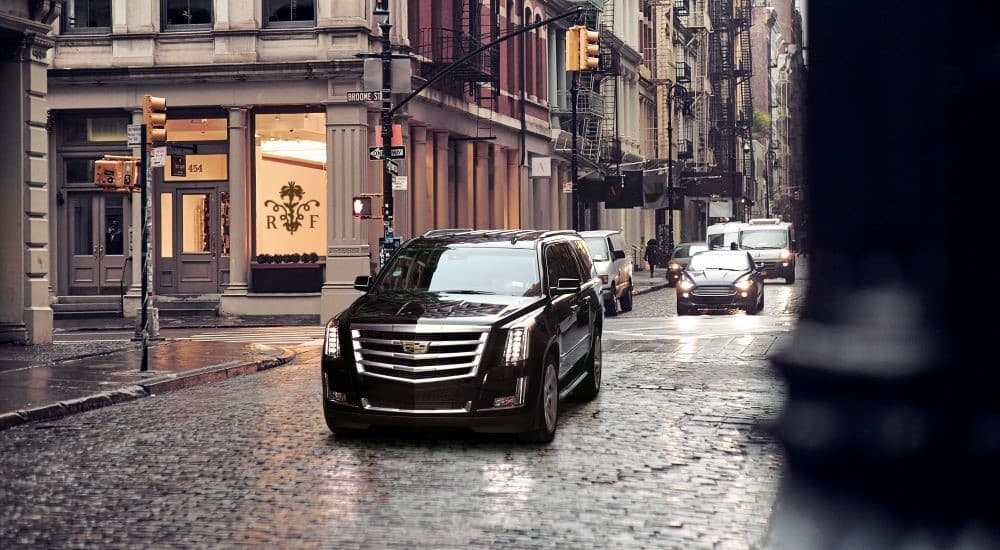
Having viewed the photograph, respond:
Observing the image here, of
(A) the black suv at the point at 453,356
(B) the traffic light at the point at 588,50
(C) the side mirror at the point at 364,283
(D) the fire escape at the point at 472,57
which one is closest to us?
(A) the black suv at the point at 453,356

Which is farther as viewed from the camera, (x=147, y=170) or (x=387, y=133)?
(x=387, y=133)

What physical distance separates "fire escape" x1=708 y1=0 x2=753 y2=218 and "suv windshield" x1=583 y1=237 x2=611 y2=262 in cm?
6335

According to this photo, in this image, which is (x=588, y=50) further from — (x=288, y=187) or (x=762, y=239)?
(x=762, y=239)

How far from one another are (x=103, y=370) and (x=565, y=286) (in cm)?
785

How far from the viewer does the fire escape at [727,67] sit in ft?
312

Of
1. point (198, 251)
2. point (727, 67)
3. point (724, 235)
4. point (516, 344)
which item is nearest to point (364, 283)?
point (516, 344)

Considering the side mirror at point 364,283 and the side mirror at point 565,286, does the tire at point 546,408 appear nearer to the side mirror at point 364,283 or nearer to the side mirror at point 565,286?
the side mirror at point 565,286

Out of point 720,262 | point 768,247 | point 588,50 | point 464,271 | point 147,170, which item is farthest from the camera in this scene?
point 768,247

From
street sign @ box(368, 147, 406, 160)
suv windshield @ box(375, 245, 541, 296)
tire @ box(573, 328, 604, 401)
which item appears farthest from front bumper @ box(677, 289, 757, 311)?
suv windshield @ box(375, 245, 541, 296)

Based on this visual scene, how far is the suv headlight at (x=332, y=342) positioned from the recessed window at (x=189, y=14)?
2245cm

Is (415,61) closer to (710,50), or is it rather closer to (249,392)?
(249,392)

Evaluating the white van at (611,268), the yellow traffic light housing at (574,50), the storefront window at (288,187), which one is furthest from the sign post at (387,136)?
the storefront window at (288,187)

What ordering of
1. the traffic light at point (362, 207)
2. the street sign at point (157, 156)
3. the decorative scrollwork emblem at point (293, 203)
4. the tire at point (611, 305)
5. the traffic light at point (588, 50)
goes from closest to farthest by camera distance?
the street sign at point (157, 156) < the traffic light at point (362, 207) < the traffic light at point (588, 50) < the tire at point (611, 305) < the decorative scrollwork emblem at point (293, 203)

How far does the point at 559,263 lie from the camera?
42.1 ft
